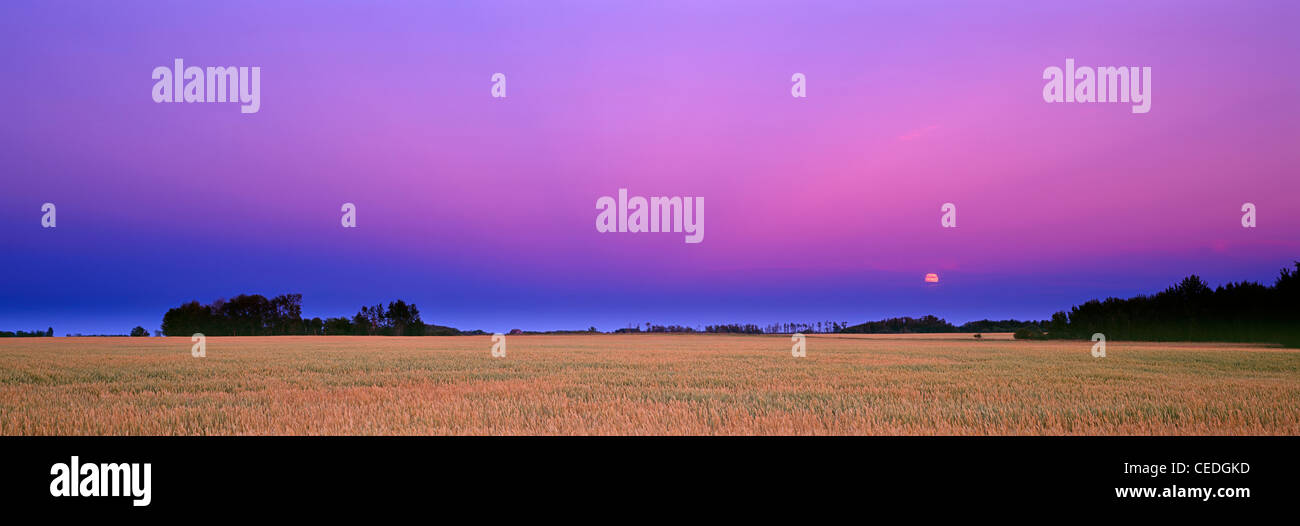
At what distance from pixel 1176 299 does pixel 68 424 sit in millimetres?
123767

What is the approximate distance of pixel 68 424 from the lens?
11086 millimetres

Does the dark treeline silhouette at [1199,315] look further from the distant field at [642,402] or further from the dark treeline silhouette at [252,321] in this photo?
the dark treeline silhouette at [252,321]

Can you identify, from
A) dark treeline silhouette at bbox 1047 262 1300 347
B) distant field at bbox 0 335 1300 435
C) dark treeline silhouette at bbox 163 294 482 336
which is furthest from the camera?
dark treeline silhouette at bbox 163 294 482 336

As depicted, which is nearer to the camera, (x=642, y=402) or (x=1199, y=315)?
(x=642, y=402)

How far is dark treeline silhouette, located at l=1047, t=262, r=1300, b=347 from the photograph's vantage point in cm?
6756

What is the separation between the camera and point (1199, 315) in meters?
88.4

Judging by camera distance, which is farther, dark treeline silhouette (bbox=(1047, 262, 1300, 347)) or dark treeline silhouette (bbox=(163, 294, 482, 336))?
dark treeline silhouette (bbox=(163, 294, 482, 336))

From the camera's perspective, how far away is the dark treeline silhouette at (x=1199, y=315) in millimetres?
67562

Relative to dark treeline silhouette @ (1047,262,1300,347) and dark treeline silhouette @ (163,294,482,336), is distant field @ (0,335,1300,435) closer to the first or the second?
dark treeline silhouette @ (1047,262,1300,347)

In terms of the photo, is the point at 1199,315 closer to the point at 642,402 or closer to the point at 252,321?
the point at 642,402

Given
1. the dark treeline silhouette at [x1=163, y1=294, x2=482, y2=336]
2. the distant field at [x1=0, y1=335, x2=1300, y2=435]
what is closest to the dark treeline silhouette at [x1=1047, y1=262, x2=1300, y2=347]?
the distant field at [x1=0, y1=335, x2=1300, y2=435]

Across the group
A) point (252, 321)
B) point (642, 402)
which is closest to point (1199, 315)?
point (642, 402)
